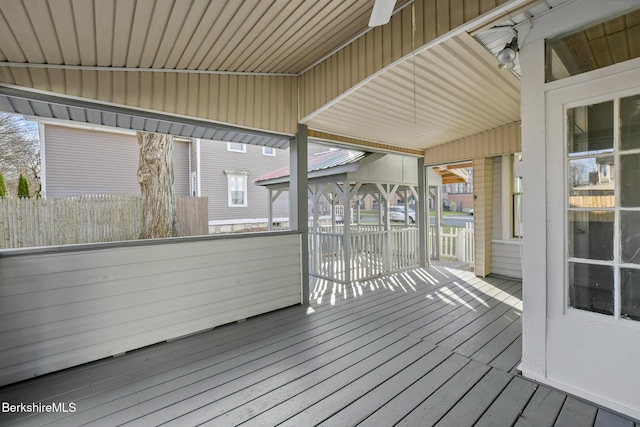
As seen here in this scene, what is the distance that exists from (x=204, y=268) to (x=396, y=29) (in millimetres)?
3225

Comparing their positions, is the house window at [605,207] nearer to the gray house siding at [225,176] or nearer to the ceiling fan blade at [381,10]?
the ceiling fan blade at [381,10]

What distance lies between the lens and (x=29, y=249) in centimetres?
245

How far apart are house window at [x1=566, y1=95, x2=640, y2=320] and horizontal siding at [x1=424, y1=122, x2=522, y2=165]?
10.1 ft

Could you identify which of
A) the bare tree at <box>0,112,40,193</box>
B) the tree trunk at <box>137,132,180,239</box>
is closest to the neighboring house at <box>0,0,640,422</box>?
the tree trunk at <box>137,132,180,239</box>

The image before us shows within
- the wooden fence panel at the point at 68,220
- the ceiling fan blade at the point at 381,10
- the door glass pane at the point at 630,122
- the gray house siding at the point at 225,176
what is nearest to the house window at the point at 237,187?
the gray house siding at the point at 225,176

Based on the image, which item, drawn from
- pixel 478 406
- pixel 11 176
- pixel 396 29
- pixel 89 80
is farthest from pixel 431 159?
pixel 11 176

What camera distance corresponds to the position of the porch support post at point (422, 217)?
6.84m

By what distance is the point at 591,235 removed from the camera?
2094 millimetres

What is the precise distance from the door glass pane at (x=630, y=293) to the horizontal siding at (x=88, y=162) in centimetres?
1022

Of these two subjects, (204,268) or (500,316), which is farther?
(500,316)

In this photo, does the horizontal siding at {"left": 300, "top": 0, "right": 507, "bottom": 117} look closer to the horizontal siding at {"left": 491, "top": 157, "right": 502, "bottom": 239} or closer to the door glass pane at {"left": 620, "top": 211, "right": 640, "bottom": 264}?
the door glass pane at {"left": 620, "top": 211, "right": 640, "bottom": 264}

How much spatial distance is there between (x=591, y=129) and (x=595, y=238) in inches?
31.0

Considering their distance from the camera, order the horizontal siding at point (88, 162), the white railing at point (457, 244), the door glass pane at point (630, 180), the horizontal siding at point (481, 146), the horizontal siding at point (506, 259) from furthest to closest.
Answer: the horizontal siding at point (88, 162)
the white railing at point (457, 244)
the horizontal siding at point (506, 259)
the horizontal siding at point (481, 146)
the door glass pane at point (630, 180)

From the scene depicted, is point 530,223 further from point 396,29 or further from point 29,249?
Result: point 29,249
